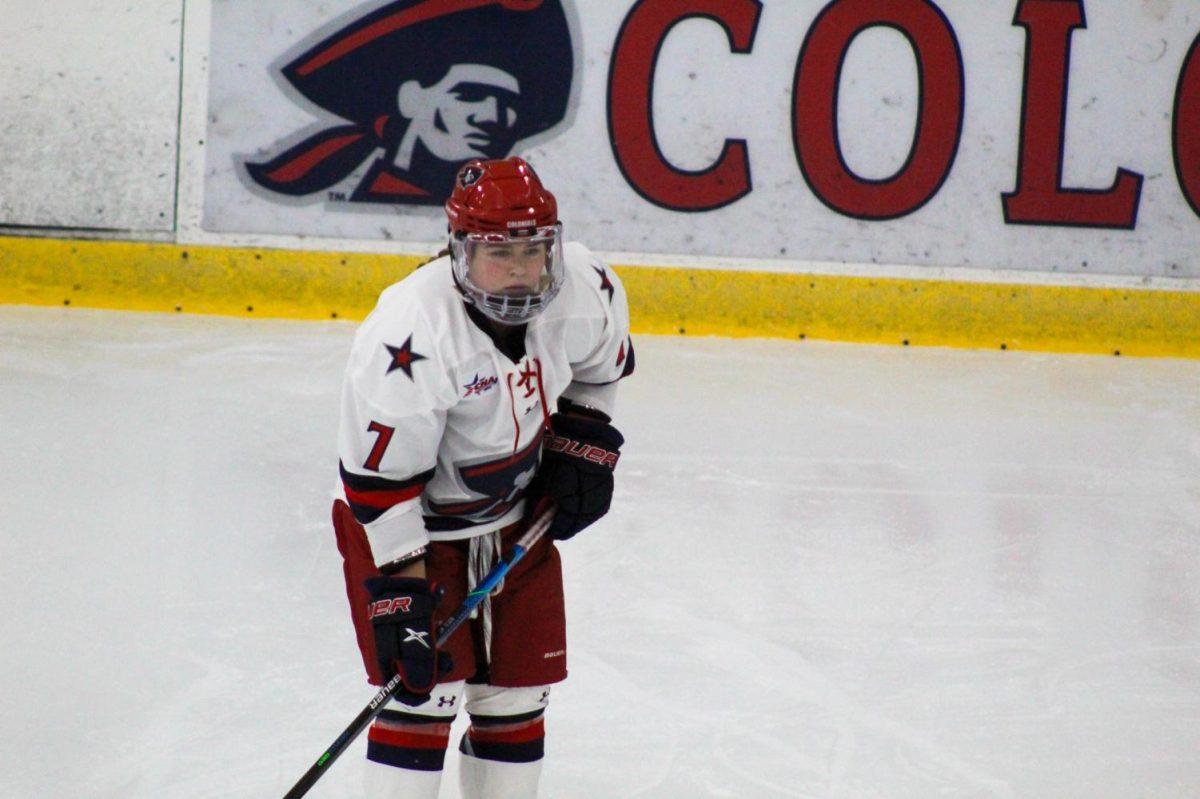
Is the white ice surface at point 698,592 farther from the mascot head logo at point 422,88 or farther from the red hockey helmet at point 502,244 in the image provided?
the mascot head logo at point 422,88

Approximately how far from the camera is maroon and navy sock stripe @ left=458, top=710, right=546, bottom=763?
6.47ft

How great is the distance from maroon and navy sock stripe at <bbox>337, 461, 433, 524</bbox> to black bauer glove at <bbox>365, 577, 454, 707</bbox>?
0.08m

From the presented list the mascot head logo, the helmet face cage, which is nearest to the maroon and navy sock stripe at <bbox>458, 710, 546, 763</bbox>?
the helmet face cage

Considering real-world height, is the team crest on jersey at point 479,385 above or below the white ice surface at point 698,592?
above

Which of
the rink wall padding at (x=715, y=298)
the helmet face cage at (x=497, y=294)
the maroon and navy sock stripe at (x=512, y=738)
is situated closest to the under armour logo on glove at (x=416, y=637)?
the maroon and navy sock stripe at (x=512, y=738)

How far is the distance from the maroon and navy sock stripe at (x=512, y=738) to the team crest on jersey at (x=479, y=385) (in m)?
0.47

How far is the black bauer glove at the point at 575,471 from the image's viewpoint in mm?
2045

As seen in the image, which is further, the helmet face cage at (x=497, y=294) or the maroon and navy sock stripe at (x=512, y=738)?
the maroon and navy sock stripe at (x=512, y=738)

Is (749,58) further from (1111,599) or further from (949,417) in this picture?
(1111,599)

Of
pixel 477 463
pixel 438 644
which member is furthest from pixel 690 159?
pixel 438 644

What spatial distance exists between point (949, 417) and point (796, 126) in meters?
1.57

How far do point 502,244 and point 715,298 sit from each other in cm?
407

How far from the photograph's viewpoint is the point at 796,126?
5.75 meters

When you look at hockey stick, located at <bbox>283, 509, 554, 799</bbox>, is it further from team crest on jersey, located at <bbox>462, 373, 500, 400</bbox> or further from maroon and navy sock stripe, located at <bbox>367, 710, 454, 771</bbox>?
team crest on jersey, located at <bbox>462, 373, 500, 400</bbox>
